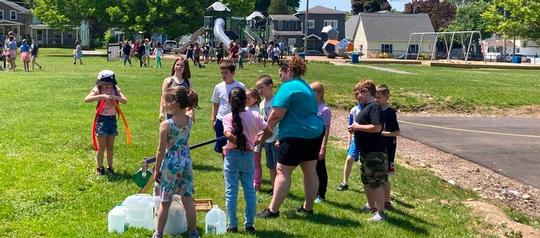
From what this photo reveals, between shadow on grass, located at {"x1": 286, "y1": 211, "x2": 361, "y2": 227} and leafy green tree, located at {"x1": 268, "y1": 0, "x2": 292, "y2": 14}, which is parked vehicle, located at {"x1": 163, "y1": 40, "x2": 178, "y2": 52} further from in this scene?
shadow on grass, located at {"x1": 286, "y1": 211, "x2": 361, "y2": 227}

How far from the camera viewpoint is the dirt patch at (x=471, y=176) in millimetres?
10680

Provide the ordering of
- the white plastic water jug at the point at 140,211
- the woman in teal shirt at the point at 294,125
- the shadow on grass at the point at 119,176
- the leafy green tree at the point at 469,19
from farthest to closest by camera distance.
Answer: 1. the leafy green tree at the point at 469,19
2. the shadow on grass at the point at 119,176
3. the woman in teal shirt at the point at 294,125
4. the white plastic water jug at the point at 140,211

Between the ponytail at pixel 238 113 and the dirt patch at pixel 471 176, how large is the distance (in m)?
5.18

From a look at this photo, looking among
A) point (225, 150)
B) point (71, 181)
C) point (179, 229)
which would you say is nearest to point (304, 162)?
point (225, 150)

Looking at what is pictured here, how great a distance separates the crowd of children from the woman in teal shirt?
2cm

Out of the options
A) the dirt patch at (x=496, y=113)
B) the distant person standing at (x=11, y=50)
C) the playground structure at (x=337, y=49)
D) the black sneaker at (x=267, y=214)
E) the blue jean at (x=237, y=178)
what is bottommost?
the black sneaker at (x=267, y=214)

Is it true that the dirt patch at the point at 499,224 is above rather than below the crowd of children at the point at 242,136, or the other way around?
below

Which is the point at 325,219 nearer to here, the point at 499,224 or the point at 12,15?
the point at 499,224

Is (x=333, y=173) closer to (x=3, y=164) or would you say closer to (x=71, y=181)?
(x=71, y=181)

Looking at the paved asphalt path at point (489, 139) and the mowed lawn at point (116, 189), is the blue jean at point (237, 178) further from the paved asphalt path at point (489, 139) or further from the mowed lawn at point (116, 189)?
the paved asphalt path at point (489, 139)

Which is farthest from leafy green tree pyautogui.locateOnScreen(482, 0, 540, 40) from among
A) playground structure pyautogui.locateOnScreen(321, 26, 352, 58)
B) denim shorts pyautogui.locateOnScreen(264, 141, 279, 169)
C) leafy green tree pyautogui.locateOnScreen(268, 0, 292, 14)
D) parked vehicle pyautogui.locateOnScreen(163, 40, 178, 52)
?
leafy green tree pyautogui.locateOnScreen(268, 0, 292, 14)

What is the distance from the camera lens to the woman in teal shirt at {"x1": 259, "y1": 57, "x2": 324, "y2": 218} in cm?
716

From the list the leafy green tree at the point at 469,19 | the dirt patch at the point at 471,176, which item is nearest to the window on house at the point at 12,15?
the leafy green tree at the point at 469,19

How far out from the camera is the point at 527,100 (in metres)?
25.3
